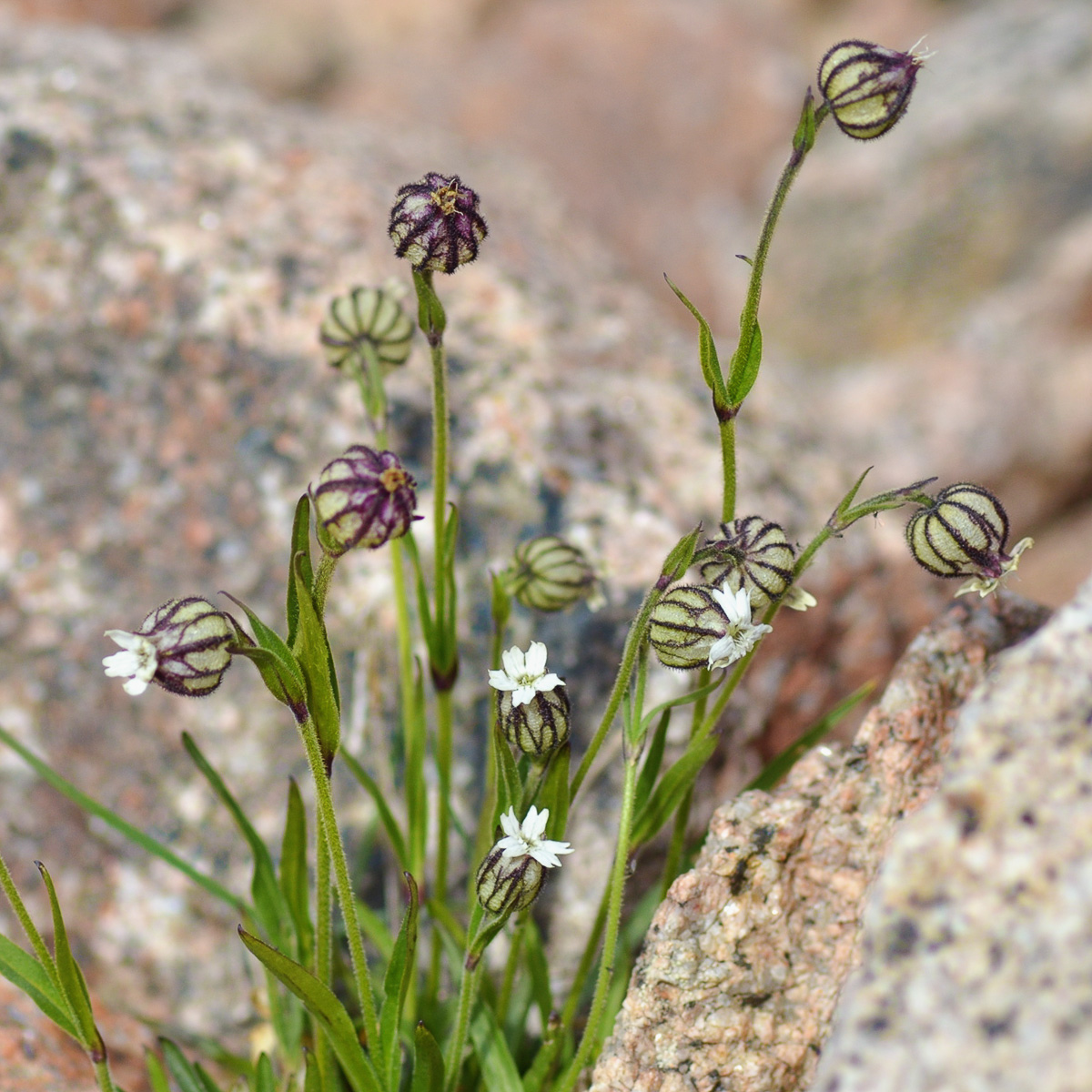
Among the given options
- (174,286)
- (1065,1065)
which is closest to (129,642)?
(1065,1065)

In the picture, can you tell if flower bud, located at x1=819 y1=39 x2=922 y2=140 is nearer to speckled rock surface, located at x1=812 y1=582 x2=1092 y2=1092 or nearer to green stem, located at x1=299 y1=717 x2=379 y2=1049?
speckled rock surface, located at x1=812 y1=582 x2=1092 y2=1092

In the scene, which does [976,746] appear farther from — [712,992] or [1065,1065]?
[712,992]

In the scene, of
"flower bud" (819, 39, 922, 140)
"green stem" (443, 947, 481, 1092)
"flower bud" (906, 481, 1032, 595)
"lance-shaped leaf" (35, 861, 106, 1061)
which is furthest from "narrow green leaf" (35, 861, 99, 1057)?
"flower bud" (819, 39, 922, 140)

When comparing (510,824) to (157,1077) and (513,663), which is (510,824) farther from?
(157,1077)

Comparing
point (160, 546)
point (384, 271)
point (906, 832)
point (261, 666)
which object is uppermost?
point (384, 271)

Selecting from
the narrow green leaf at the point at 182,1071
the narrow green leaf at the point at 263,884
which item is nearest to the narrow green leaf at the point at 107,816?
the narrow green leaf at the point at 263,884
